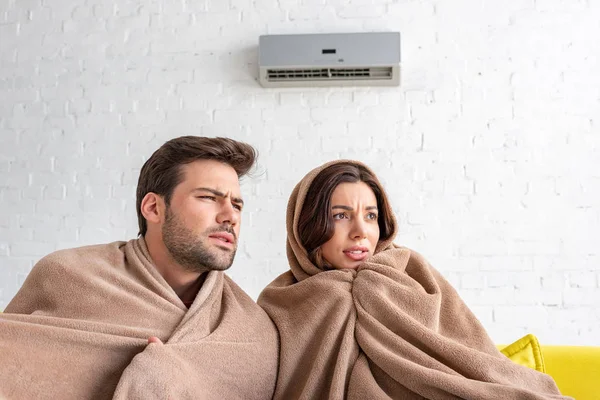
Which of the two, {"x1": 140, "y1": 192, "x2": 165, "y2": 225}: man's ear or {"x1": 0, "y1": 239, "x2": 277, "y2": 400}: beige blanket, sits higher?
{"x1": 140, "y1": 192, "x2": 165, "y2": 225}: man's ear

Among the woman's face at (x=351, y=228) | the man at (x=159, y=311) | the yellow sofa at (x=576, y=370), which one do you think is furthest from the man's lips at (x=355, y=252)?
the yellow sofa at (x=576, y=370)

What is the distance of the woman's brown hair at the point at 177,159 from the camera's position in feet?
6.93

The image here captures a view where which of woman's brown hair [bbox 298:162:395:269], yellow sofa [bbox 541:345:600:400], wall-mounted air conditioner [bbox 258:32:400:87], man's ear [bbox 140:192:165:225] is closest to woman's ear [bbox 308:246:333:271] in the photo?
woman's brown hair [bbox 298:162:395:269]

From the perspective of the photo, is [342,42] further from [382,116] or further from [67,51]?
[67,51]

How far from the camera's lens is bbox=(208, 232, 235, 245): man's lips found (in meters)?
2.04

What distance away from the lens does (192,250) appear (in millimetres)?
2008

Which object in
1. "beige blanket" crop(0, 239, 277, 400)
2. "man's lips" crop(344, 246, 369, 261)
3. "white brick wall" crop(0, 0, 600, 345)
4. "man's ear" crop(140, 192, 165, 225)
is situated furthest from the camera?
"white brick wall" crop(0, 0, 600, 345)

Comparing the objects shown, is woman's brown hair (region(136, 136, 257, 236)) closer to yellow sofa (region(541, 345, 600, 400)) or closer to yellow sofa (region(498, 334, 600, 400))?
yellow sofa (region(498, 334, 600, 400))

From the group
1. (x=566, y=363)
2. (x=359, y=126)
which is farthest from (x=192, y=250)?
(x=359, y=126)

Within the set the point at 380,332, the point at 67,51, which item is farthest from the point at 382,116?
the point at 380,332

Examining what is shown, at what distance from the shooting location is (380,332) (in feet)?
5.86

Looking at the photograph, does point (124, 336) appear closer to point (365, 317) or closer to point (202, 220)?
point (202, 220)

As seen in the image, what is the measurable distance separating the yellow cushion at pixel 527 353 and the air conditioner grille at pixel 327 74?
1930 millimetres

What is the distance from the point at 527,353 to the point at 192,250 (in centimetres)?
103
